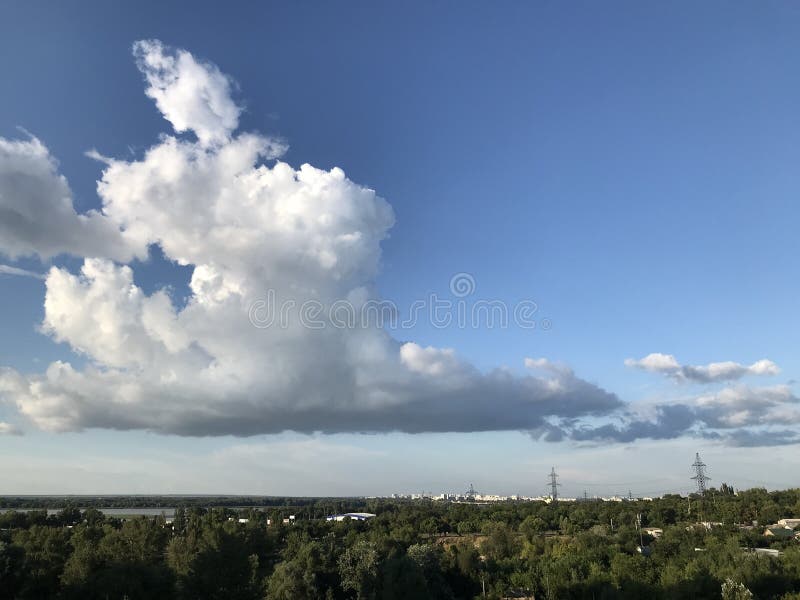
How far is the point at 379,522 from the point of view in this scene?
426 feet

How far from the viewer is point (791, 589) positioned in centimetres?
4362

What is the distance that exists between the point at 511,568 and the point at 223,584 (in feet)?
107

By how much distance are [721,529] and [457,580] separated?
163ft

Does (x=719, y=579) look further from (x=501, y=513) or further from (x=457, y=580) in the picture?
(x=501, y=513)

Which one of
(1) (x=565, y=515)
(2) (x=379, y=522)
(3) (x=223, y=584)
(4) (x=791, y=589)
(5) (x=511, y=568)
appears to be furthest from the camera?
(1) (x=565, y=515)

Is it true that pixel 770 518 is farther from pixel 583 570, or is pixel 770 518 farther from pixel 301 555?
pixel 301 555

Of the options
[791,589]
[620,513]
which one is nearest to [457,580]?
[791,589]

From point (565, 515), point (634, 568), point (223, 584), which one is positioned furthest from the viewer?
point (565, 515)

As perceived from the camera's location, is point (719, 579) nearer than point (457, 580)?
Yes

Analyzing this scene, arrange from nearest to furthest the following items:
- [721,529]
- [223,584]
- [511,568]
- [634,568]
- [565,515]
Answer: [223,584] → [634,568] → [511,568] → [721,529] → [565,515]

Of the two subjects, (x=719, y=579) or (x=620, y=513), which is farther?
(x=620, y=513)

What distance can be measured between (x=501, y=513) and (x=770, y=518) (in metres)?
59.0

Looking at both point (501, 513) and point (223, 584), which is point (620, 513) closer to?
point (501, 513)

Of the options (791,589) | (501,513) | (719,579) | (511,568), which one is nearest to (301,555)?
(511,568)
